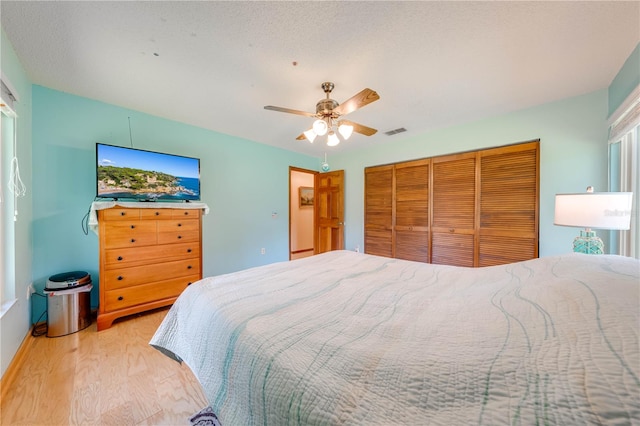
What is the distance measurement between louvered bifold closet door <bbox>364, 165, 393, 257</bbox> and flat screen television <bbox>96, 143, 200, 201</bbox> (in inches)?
109

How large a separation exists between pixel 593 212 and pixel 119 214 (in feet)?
13.1

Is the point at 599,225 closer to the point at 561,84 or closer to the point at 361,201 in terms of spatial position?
the point at 561,84

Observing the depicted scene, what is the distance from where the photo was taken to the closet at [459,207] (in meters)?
2.68

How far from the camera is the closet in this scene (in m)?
2.68

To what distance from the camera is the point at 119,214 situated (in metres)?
2.27

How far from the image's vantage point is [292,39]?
1.57 meters

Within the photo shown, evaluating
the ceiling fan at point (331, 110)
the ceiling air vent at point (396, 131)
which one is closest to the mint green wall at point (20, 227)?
the ceiling fan at point (331, 110)

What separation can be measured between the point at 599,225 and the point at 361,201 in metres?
2.96

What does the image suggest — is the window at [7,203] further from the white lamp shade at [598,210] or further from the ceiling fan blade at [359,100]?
the white lamp shade at [598,210]

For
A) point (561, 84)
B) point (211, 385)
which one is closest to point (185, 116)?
point (211, 385)

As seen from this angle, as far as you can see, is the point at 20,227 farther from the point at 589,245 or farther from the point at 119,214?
the point at 589,245

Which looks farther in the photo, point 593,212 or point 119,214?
point 119,214

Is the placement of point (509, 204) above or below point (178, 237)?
above

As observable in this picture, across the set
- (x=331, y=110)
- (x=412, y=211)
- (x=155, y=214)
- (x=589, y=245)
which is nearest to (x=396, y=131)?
(x=412, y=211)
